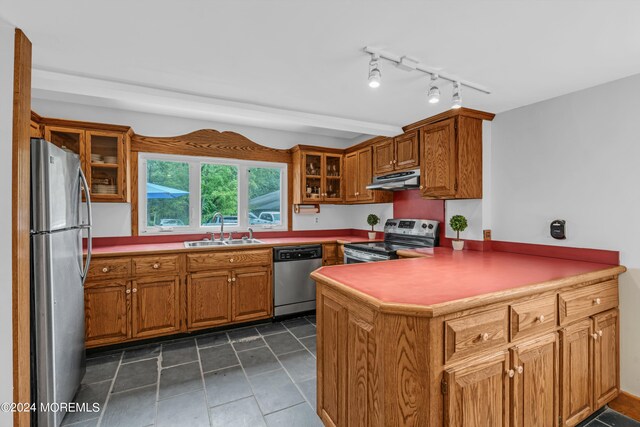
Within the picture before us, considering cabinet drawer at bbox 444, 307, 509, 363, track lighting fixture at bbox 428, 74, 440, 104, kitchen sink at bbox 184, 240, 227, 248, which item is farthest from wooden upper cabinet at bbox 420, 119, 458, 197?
kitchen sink at bbox 184, 240, 227, 248

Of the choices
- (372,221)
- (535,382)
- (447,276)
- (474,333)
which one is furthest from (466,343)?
(372,221)

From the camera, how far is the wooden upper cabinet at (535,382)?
1474mm

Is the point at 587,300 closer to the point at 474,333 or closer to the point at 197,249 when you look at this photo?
the point at 474,333

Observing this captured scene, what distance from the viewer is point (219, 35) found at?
1609 millimetres

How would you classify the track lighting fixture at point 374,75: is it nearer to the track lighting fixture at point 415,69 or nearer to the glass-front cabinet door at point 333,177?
the track lighting fixture at point 415,69

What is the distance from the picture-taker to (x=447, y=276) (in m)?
1.75

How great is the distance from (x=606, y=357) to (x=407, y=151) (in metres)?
2.30

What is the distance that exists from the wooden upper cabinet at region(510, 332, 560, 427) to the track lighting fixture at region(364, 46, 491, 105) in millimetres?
1508

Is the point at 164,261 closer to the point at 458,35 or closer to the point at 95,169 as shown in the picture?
the point at 95,169

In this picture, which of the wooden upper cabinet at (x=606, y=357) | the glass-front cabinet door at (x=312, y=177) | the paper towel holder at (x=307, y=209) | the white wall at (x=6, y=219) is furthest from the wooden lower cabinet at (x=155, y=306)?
the wooden upper cabinet at (x=606, y=357)

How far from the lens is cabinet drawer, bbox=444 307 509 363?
1.26 meters

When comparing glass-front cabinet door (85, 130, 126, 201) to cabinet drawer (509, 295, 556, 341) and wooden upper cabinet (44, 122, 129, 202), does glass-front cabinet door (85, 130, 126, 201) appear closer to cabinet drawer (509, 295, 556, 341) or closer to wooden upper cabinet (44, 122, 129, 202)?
wooden upper cabinet (44, 122, 129, 202)

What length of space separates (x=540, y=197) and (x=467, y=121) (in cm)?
91

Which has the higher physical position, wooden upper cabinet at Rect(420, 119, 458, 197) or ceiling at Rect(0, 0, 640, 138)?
ceiling at Rect(0, 0, 640, 138)
